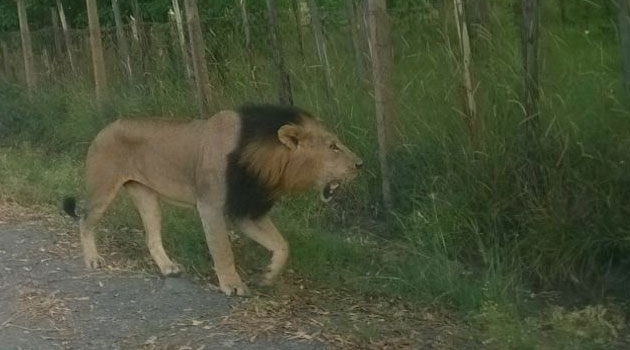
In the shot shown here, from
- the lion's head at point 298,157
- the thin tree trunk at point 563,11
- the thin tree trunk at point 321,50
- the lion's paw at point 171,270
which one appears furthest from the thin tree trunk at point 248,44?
the lion's head at point 298,157

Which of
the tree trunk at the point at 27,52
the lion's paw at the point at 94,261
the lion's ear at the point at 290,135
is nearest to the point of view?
the lion's ear at the point at 290,135

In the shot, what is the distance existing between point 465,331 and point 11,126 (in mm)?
10650

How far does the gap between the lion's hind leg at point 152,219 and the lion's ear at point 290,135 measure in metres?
1.33

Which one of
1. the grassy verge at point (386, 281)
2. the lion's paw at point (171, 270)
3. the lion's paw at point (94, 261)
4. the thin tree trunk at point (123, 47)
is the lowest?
the grassy verge at point (386, 281)

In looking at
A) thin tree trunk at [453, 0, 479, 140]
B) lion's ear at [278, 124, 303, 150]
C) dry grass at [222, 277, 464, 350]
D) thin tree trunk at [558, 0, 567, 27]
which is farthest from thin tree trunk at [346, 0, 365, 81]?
dry grass at [222, 277, 464, 350]

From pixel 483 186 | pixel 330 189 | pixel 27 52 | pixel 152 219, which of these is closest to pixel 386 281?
pixel 330 189

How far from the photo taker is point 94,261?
752 centimetres

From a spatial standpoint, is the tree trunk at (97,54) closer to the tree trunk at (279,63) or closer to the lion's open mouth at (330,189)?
the tree trunk at (279,63)

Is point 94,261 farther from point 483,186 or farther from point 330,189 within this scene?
point 483,186

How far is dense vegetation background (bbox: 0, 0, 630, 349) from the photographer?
622cm

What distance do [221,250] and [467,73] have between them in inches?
83.7

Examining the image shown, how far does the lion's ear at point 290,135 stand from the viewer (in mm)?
6527

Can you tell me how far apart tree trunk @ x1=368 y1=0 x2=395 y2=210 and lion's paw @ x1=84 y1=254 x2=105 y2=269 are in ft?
7.09

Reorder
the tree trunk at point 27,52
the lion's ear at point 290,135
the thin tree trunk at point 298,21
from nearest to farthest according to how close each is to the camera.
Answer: the lion's ear at point 290,135 < the thin tree trunk at point 298,21 < the tree trunk at point 27,52
